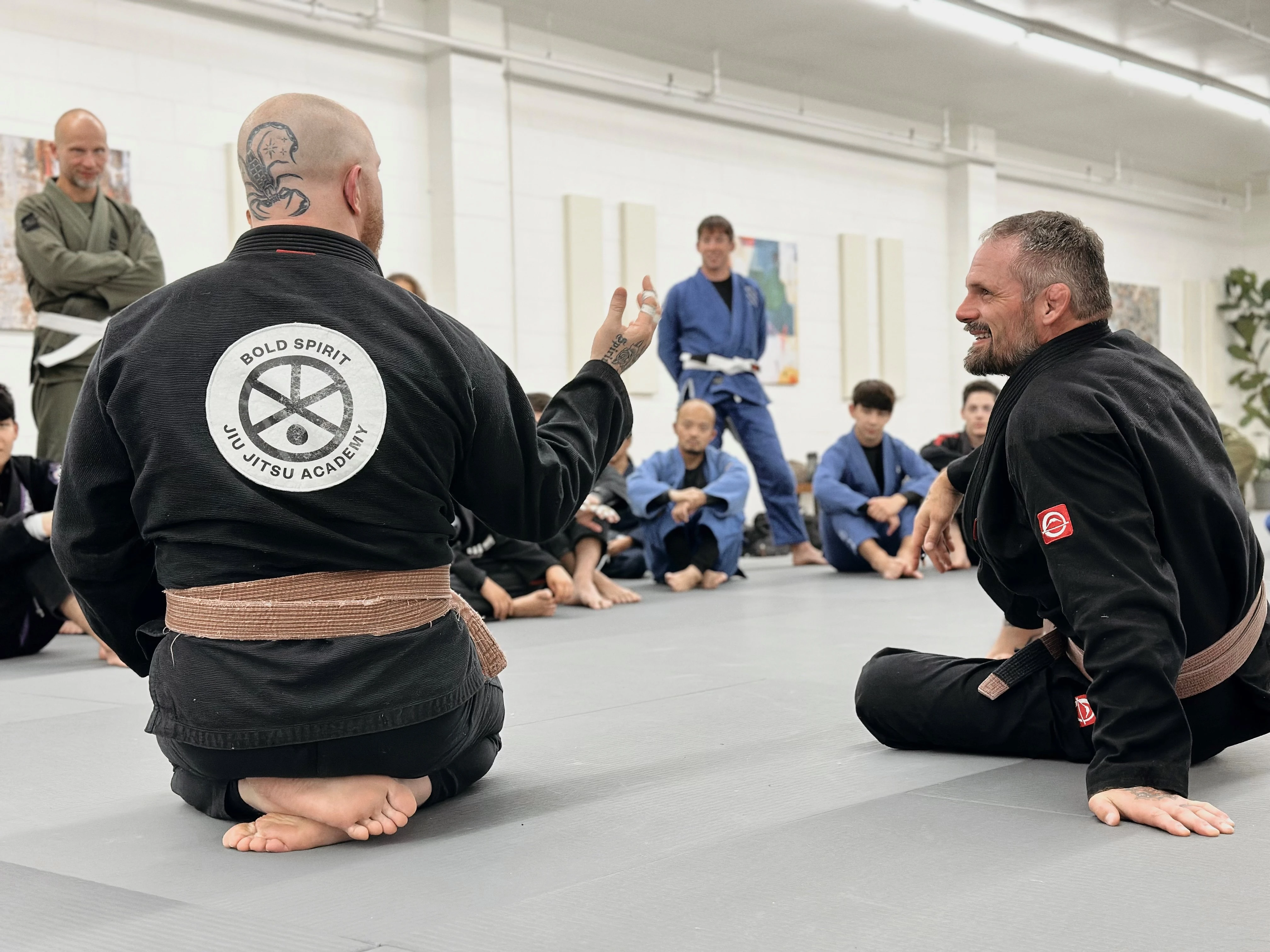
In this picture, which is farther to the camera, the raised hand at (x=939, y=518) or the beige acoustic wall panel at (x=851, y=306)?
the beige acoustic wall panel at (x=851, y=306)

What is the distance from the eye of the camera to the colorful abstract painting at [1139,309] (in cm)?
1398

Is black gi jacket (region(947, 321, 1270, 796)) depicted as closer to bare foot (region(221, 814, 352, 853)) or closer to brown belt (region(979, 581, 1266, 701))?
brown belt (region(979, 581, 1266, 701))

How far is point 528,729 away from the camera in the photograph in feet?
8.71

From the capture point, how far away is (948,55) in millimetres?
9719

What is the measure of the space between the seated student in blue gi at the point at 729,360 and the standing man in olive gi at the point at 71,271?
2.90 metres

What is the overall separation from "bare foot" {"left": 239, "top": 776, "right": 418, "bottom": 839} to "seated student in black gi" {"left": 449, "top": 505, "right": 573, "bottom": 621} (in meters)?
2.89

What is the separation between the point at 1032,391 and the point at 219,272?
3.98ft

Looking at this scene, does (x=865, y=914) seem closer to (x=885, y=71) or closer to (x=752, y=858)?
(x=752, y=858)

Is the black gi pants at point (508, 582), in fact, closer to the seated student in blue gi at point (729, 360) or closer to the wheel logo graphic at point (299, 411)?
the seated student in blue gi at point (729, 360)

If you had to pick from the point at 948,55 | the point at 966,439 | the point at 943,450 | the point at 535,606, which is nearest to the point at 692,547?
the point at 535,606

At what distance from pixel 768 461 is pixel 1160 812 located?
17.4ft

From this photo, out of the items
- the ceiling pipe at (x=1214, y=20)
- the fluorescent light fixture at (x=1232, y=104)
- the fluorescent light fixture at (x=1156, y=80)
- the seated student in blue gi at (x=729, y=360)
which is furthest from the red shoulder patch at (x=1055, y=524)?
the fluorescent light fixture at (x=1232, y=104)

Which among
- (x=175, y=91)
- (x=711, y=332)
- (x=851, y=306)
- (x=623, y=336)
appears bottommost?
(x=623, y=336)

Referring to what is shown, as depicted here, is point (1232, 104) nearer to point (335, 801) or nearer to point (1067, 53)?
point (1067, 53)
